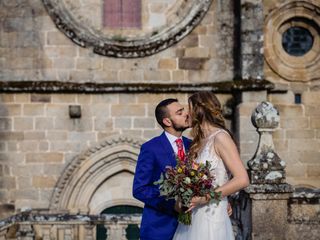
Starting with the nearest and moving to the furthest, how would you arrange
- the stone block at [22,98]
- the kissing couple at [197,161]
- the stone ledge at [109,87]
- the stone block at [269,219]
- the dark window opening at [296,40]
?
the kissing couple at [197,161] → the stone block at [269,219] → the stone ledge at [109,87] → the stone block at [22,98] → the dark window opening at [296,40]

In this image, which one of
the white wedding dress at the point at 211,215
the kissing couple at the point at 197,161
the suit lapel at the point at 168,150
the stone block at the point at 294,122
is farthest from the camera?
the stone block at the point at 294,122

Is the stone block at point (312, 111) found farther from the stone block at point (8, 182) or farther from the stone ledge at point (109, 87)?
the stone block at point (8, 182)

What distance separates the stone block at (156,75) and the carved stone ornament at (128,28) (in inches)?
13.4

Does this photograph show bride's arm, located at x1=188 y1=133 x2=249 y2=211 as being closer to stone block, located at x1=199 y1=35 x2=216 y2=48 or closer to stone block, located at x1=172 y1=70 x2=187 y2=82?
stone block, located at x1=172 y1=70 x2=187 y2=82

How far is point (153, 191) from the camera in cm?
463

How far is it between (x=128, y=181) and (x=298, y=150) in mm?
3087

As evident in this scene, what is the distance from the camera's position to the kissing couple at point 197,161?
4418 millimetres

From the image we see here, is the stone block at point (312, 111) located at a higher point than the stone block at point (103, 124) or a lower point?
higher

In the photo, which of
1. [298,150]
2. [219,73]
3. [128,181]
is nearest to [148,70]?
[219,73]

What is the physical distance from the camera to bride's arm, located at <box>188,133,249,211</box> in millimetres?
4309

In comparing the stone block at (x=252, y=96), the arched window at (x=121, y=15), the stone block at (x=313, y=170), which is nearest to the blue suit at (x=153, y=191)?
the stone block at (x=252, y=96)

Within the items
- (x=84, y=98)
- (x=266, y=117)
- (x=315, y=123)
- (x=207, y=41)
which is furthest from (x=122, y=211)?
(x=266, y=117)

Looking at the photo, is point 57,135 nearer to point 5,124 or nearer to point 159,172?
point 5,124

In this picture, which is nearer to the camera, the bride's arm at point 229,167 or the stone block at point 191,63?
the bride's arm at point 229,167
